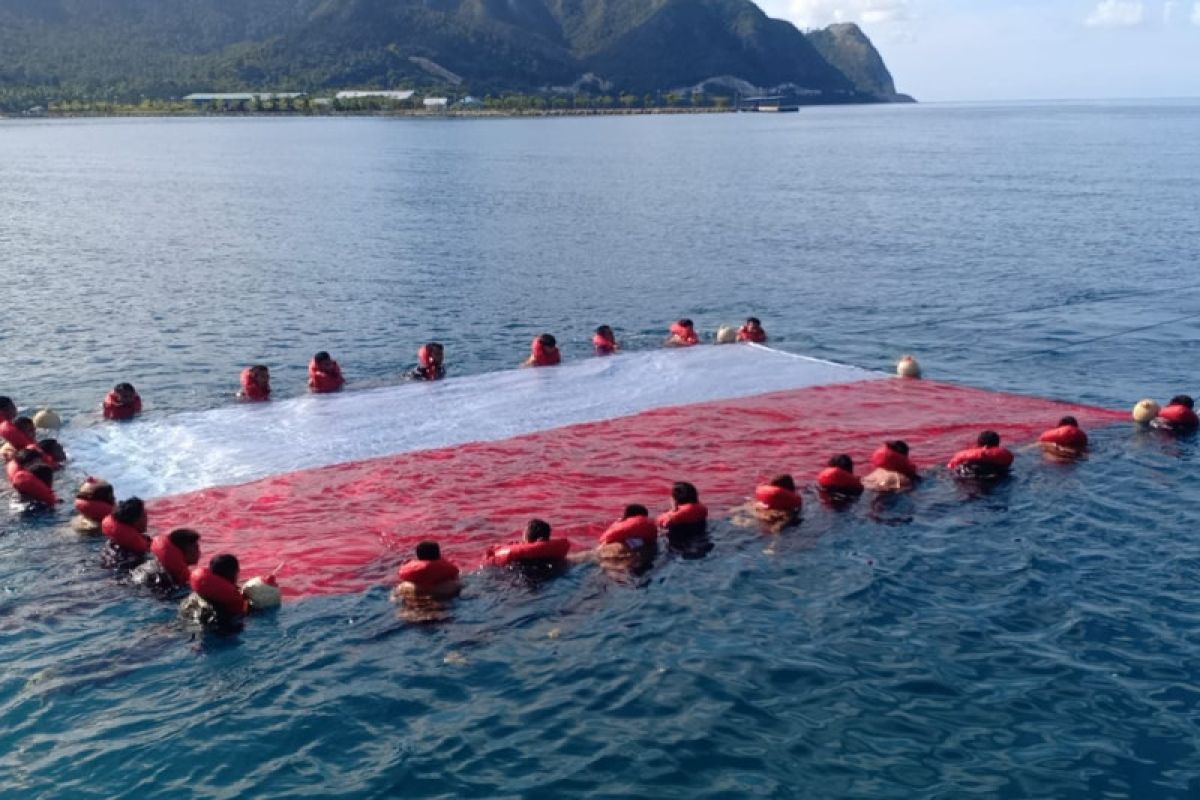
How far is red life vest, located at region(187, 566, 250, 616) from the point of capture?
63.6 ft

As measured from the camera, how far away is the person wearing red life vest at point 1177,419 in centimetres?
3045

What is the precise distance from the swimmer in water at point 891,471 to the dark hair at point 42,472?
1816cm

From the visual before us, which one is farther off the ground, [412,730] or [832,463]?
[832,463]

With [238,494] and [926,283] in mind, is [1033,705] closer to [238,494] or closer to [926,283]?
[238,494]

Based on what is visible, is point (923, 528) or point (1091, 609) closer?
point (1091, 609)

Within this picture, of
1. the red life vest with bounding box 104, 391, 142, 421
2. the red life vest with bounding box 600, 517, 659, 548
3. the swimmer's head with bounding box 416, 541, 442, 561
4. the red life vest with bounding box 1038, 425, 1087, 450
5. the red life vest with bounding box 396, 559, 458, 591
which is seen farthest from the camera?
the red life vest with bounding box 104, 391, 142, 421

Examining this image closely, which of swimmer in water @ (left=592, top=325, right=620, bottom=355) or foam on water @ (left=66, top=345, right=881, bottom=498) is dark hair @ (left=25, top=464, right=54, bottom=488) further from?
swimmer in water @ (left=592, top=325, right=620, bottom=355)

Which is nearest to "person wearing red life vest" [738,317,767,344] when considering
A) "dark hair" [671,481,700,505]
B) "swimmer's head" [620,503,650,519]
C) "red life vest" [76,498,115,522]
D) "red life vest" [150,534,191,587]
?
"dark hair" [671,481,700,505]

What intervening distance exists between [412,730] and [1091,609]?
486 inches

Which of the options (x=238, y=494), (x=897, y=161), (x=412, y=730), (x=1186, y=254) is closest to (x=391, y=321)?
(x=238, y=494)

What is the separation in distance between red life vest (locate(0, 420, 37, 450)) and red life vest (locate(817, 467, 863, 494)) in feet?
61.6

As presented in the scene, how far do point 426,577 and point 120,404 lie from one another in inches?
596

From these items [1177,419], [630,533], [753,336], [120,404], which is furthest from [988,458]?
[120,404]

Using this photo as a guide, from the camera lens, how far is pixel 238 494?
25.3 meters
